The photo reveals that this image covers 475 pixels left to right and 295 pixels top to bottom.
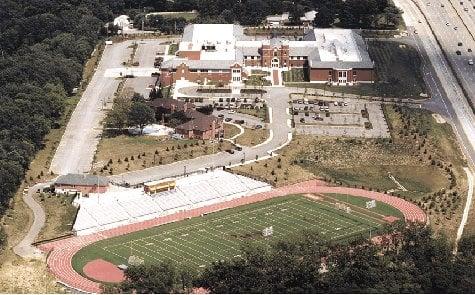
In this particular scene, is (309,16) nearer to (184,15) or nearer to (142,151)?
(184,15)

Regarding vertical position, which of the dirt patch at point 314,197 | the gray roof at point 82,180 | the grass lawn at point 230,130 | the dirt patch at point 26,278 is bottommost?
the dirt patch at point 314,197

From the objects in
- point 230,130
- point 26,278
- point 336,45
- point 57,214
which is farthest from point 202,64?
point 26,278

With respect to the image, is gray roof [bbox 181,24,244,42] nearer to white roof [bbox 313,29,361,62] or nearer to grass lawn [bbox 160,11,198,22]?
white roof [bbox 313,29,361,62]

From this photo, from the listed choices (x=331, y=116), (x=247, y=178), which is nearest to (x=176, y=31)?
(x=331, y=116)

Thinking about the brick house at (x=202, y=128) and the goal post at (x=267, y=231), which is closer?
the goal post at (x=267, y=231)

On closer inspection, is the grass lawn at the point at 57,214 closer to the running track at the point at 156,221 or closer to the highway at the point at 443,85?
the running track at the point at 156,221

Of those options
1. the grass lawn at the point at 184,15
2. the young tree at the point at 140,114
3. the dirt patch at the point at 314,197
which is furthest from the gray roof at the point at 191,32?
the dirt patch at the point at 314,197

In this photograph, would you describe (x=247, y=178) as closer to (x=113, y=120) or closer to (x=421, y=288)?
(x=113, y=120)
